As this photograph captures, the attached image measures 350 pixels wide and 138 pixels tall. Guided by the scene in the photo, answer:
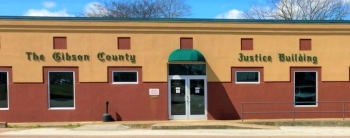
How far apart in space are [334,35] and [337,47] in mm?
576

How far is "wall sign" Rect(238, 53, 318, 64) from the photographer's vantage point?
62.0ft

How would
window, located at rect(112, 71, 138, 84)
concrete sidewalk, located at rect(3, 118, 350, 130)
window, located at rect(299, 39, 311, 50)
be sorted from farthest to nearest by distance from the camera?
1. window, located at rect(299, 39, 311, 50)
2. window, located at rect(112, 71, 138, 84)
3. concrete sidewalk, located at rect(3, 118, 350, 130)

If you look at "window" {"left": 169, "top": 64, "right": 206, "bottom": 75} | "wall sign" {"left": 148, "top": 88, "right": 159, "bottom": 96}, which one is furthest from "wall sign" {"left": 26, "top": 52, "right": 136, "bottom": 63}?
"window" {"left": 169, "top": 64, "right": 206, "bottom": 75}

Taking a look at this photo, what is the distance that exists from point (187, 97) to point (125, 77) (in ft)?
9.68

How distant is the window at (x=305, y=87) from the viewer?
1927cm

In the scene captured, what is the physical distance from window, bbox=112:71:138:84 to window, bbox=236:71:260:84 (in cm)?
472

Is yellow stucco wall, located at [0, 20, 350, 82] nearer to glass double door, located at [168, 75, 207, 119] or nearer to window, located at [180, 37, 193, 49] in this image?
window, located at [180, 37, 193, 49]

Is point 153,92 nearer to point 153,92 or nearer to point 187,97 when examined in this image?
point 153,92

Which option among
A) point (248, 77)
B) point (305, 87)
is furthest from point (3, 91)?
point (305, 87)

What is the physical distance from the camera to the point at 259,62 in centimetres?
1895

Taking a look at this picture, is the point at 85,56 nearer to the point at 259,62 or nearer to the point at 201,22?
the point at 201,22

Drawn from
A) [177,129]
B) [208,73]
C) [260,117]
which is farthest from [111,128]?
[260,117]

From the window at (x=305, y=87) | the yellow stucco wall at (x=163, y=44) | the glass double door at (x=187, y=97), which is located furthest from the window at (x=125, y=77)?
the window at (x=305, y=87)

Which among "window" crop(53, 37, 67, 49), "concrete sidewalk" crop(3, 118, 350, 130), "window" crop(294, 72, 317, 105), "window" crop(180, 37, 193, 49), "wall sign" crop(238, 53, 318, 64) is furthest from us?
"window" crop(294, 72, 317, 105)
